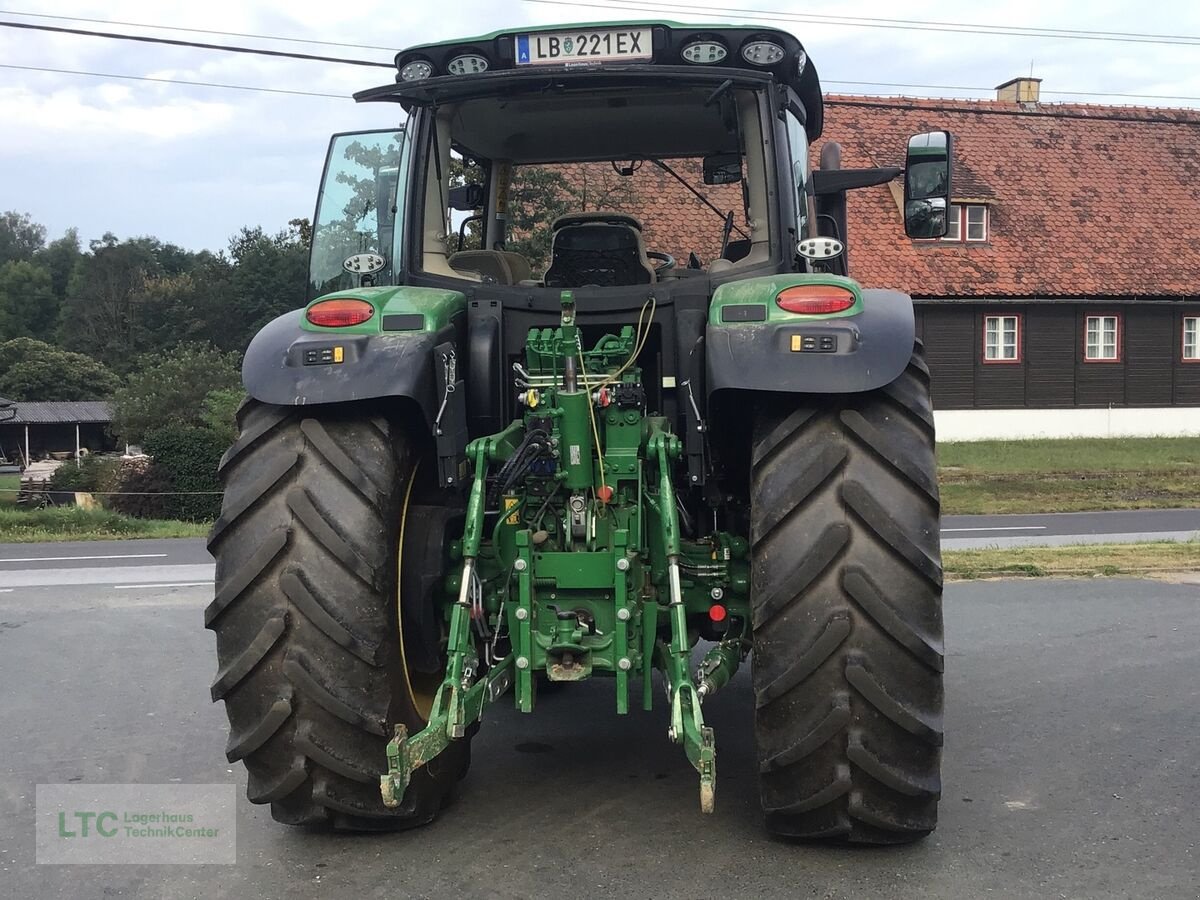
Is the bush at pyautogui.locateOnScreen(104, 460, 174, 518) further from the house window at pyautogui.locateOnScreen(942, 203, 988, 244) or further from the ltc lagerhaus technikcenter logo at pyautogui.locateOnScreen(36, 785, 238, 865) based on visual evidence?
the ltc lagerhaus technikcenter logo at pyautogui.locateOnScreen(36, 785, 238, 865)

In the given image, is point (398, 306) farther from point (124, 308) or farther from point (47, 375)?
point (124, 308)

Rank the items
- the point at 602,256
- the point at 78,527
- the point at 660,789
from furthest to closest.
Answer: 1. the point at 78,527
2. the point at 602,256
3. the point at 660,789

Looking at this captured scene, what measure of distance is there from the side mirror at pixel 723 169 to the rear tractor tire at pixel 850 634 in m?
1.59

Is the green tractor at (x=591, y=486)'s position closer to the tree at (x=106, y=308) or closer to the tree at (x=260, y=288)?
the tree at (x=260, y=288)

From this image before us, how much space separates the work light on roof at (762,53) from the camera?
4.77 meters

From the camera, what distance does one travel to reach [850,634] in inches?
151

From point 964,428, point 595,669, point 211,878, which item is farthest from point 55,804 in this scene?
point 964,428

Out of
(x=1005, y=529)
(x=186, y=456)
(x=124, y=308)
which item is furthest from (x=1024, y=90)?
(x=124, y=308)

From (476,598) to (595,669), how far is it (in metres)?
0.48

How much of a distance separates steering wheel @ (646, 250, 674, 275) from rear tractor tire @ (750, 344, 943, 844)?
163 cm

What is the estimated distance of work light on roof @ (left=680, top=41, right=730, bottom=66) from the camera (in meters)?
4.75

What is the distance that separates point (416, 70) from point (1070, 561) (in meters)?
8.23

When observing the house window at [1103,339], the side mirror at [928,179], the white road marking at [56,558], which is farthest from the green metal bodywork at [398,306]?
the house window at [1103,339]

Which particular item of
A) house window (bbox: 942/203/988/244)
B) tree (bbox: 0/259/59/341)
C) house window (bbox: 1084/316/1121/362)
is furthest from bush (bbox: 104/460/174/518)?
tree (bbox: 0/259/59/341)
